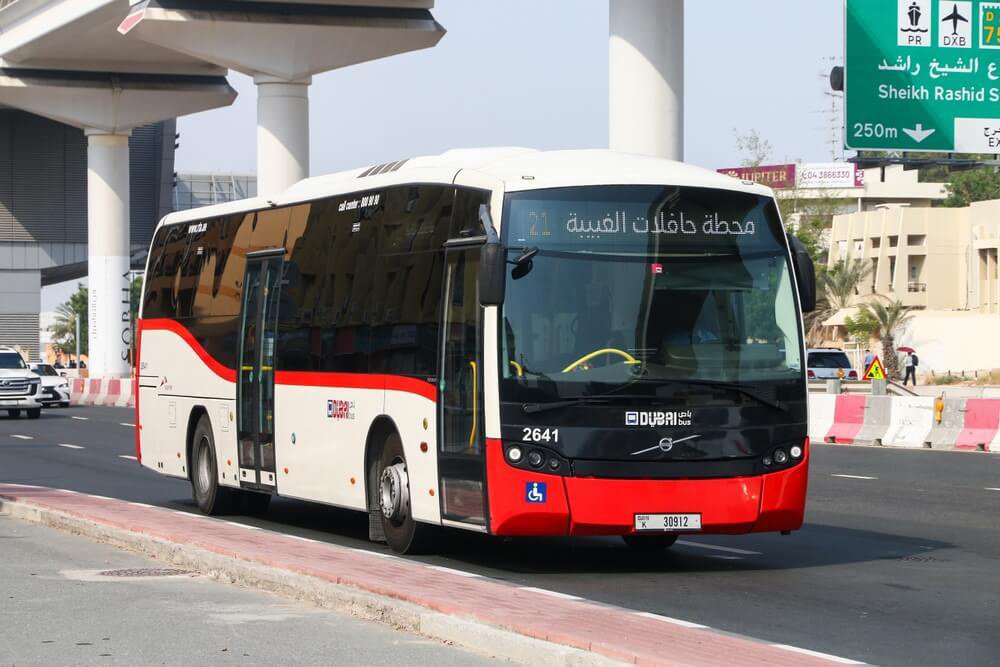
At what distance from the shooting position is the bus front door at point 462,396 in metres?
12.8

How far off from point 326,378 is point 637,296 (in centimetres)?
388

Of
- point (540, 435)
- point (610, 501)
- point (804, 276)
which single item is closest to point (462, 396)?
point (540, 435)

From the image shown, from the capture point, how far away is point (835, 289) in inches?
3600

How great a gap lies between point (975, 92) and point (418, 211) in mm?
19618

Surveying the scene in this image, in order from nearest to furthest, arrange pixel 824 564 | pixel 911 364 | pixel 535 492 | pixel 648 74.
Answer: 1. pixel 535 492
2. pixel 824 564
3. pixel 648 74
4. pixel 911 364

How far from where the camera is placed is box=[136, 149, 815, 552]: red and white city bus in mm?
12578

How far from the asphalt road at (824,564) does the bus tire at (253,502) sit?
0.22m

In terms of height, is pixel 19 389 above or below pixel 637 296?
below

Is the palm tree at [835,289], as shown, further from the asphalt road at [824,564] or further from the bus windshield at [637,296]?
the bus windshield at [637,296]

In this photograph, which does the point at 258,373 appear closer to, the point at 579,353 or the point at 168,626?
the point at 579,353

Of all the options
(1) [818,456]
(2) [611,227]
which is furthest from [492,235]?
(1) [818,456]

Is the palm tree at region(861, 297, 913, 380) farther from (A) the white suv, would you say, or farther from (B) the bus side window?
(B) the bus side window

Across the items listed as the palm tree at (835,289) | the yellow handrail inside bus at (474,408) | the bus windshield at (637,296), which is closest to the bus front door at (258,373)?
the yellow handrail inside bus at (474,408)

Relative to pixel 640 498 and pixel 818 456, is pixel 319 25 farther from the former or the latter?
pixel 640 498
